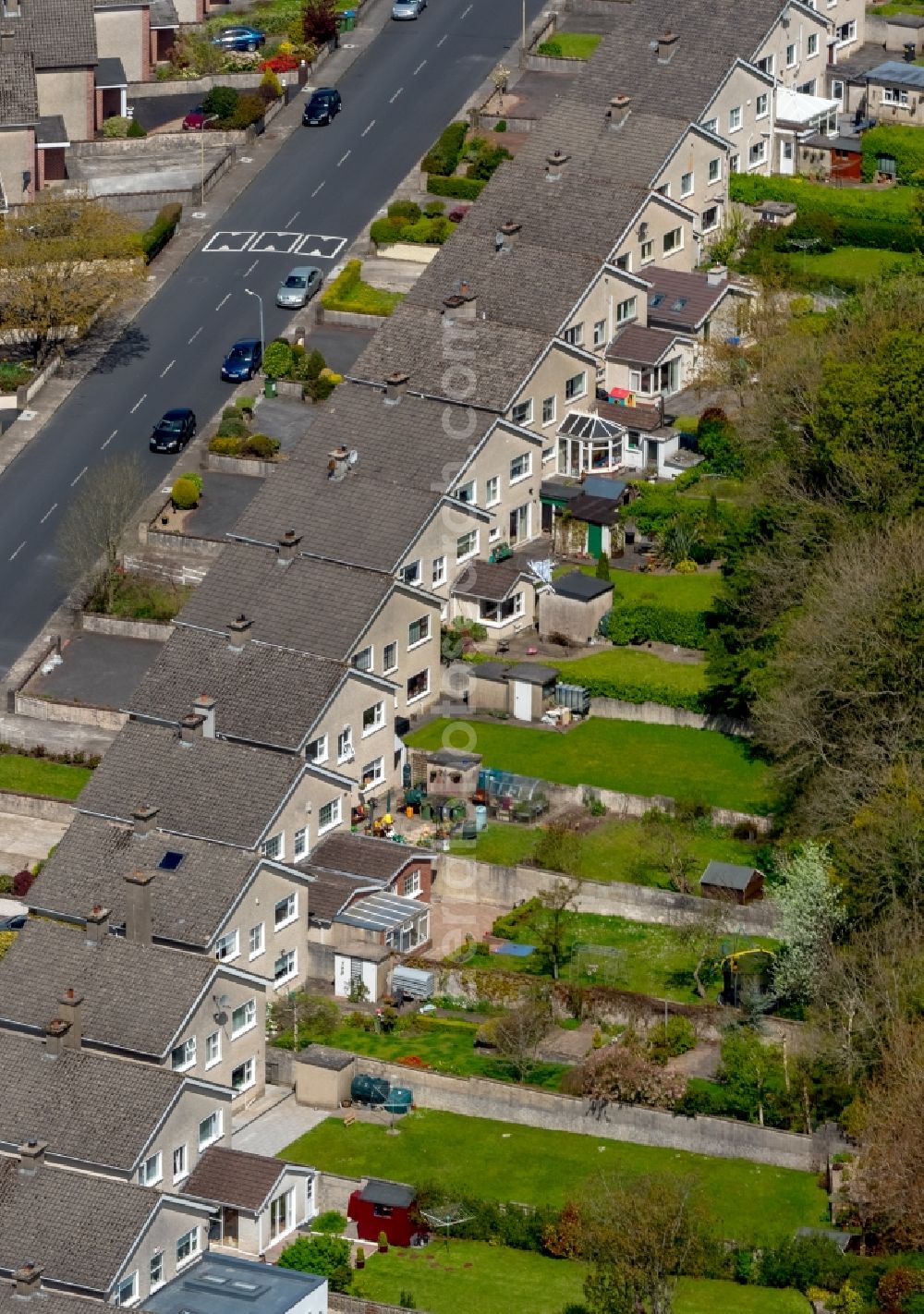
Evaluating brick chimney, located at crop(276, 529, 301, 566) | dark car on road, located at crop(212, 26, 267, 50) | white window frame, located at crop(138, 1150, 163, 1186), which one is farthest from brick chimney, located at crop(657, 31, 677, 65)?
white window frame, located at crop(138, 1150, 163, 1186)

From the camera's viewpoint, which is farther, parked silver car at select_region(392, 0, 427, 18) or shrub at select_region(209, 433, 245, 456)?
parked silver car at select_region(392, 0, 427, 18)

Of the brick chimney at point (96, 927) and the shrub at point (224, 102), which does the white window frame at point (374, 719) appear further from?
the shrub at point (224, 102)

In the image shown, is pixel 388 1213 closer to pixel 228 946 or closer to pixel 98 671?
pixel 228 946

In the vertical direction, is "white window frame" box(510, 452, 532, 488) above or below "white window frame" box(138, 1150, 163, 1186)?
above

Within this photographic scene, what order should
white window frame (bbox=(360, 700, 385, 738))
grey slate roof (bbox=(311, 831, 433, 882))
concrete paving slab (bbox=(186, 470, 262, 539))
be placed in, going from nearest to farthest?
grey slate roof (bbox=(311, 831, 433, 882))
white window frame (bbox=(360, 700, 385, 738))
concrete paving slab (bbox=(186, 470, 262, 539))

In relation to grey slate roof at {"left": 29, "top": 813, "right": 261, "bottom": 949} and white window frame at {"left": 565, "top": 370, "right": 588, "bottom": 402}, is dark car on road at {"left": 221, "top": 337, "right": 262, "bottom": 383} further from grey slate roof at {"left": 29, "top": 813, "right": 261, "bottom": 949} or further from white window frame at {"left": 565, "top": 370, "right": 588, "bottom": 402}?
grey slate roof at {"left": 29, "top": 813, "right": 261, "bottom": 949}

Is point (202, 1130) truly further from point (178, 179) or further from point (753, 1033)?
point (178, 179)

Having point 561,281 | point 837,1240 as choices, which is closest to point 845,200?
point 561,281
